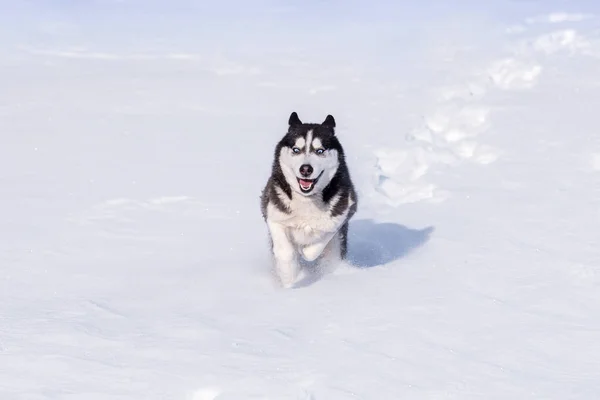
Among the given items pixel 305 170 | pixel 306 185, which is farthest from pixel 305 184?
pixel 305 170

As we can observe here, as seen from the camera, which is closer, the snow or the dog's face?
the snow

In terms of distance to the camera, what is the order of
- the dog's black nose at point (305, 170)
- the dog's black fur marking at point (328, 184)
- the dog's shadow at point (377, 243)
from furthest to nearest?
the dog's shadow at point (377, 243) → the dog's black fur marking at point (328, 184) → the dog's black nose at point (305, 170)

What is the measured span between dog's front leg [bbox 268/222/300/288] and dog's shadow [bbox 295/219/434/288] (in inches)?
13.8

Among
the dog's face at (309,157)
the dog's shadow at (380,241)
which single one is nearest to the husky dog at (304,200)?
the dog's face at (309,157)

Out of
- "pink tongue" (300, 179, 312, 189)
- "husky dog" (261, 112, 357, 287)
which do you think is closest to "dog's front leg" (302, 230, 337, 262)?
"husky dog" (261, 112, 357, 287)

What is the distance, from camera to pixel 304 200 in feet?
20.8

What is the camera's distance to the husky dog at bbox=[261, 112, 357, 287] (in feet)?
20.4

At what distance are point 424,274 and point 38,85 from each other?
9.35 m

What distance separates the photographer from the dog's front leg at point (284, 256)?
20.4 feet

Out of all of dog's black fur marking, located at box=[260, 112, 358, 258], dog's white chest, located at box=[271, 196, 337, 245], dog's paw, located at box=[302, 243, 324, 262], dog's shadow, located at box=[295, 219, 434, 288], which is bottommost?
dog's shadow, located at box=[295, 219, 434, 288]

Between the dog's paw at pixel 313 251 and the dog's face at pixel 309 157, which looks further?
the dog's paw at pixel 313 251

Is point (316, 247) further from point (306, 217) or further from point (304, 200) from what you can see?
point (304, 200)

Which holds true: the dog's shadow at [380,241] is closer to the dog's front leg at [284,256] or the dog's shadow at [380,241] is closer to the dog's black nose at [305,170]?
the dog's front leg at [284,256]

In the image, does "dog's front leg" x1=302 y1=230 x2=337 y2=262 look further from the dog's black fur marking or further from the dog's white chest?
the dog's black fur marking
